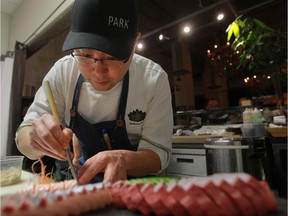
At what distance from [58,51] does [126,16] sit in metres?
3.84

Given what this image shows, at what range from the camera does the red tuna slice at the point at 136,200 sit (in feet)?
1.83

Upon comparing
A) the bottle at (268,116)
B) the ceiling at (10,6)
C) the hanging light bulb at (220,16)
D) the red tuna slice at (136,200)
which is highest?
the ceiling at (10,6)

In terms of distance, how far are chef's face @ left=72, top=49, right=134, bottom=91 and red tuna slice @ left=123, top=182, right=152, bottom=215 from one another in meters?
0.51

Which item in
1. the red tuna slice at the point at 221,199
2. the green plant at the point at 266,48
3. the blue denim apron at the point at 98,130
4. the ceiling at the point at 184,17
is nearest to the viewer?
the red tuna slice at the point at 221,199

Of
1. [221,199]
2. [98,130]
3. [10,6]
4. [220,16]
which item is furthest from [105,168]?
[10,6]

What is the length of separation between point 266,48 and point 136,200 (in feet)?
3.11

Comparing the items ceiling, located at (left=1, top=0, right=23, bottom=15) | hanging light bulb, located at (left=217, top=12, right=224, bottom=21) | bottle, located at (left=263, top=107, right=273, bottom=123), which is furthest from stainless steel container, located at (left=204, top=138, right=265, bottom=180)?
ceiling, located at (left=1, top=0, right=23, bottom=15)

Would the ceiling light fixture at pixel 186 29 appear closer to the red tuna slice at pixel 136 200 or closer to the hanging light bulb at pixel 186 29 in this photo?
the hanging light bulb at pixel 186 29

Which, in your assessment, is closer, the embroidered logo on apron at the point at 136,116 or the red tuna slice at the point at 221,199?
the red tuna slice at the point at 221,199

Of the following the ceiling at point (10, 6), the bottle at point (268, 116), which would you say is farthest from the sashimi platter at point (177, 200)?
the ceiling at point (10, 6)

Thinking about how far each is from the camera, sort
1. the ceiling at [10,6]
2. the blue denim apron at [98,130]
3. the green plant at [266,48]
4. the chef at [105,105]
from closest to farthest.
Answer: the chef at [105,105] → the green plant at [266,48] → the blue denim apron at [98,130] → the ceiling at [10,6]

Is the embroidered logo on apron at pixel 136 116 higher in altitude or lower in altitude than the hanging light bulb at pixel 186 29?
lower

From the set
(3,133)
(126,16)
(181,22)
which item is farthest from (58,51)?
(126,16)

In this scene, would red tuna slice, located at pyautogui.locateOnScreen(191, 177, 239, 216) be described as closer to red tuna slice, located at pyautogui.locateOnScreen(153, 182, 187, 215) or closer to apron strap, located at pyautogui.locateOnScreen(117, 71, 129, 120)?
red tuna slice, located at pyautogui.locateOnScreen(153, 182, 187, 215)
